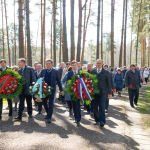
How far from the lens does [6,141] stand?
19.1 ft

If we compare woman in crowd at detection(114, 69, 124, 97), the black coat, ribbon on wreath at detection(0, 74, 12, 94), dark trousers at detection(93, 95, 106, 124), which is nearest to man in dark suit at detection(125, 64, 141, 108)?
the black coat

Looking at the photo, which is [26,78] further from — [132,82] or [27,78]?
[132,82]

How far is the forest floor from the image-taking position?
561cm

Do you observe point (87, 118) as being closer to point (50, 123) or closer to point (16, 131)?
point (50, 123)

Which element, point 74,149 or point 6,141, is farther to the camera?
point 6,141

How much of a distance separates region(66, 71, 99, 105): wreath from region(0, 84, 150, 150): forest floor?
957 millimetres

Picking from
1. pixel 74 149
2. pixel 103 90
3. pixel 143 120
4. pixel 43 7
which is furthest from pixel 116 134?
pixel 43 7

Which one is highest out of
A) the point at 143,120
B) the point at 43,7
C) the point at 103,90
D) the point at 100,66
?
the point at 43,7

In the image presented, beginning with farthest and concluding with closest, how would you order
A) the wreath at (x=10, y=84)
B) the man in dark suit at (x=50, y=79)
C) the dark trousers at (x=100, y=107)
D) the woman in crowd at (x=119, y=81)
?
1. the woman in crowd at (x=119, y=81)
2. the wreath at (x=10, y=84)
3. the man in dark suit at (x=50, y=79)
4. the dark trousers at (x=100, y=107)

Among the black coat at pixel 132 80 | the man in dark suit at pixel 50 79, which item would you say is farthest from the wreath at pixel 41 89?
the black coat at pixel 132 80

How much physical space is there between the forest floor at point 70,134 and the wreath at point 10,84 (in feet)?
3.05

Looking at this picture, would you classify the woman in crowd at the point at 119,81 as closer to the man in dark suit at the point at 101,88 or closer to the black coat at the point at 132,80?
the black coat at the point at 132,80

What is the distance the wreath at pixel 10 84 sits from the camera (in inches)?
329

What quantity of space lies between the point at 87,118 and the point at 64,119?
929 millimetres
